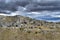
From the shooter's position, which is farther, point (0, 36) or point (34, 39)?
point (0, 36)

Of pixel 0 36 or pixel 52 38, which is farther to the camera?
pixel 0 36

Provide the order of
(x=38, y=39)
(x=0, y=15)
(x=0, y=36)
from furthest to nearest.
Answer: (x=0, y=15) < (x=0, y=36) < (x=38, y=39)

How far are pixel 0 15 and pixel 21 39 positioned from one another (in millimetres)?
158736

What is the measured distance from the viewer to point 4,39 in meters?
41.4

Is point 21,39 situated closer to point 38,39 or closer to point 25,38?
point 25,38

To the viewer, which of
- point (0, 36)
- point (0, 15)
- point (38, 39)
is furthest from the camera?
point (0, 15)

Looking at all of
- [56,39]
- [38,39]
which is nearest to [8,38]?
[38,39]

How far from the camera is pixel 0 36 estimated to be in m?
44.1

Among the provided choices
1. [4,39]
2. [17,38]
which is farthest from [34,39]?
[4,39]

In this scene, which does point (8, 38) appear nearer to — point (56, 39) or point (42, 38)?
point (42, 38)

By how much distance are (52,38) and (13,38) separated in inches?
300

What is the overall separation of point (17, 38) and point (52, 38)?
270 inches

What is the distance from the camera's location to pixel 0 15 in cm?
19688

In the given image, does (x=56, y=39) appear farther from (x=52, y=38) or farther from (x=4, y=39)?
(x=4, y=39)
